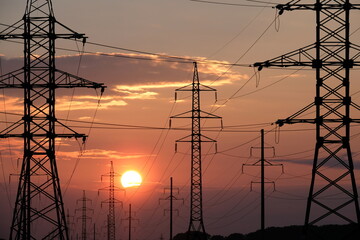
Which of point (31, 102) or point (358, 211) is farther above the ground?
point (31, 102)

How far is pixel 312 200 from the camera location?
145 feet

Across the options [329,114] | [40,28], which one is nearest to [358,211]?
[329,114]

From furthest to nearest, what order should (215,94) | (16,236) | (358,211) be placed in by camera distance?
(215,94) < (16,236) < (358,211)

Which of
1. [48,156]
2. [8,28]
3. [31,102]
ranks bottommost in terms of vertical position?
[48,156]

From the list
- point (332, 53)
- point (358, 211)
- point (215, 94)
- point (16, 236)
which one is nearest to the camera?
point (358, 211)

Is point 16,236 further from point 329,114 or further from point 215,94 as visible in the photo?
point 215,94

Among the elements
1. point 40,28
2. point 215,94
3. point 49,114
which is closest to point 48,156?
point 49,114

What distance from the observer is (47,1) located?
5153 centimetres

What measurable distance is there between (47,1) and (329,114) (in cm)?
1966

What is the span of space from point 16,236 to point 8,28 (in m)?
13.1

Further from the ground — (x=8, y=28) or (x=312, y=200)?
(x=8, y=28)

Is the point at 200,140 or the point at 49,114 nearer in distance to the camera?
the point at 49,114

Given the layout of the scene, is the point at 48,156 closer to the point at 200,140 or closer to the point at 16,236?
the point at 16,236

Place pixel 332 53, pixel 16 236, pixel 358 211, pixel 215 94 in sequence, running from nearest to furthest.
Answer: pixel 358 211
pixel 332 53
pixel 16 236
pixel 215 94
